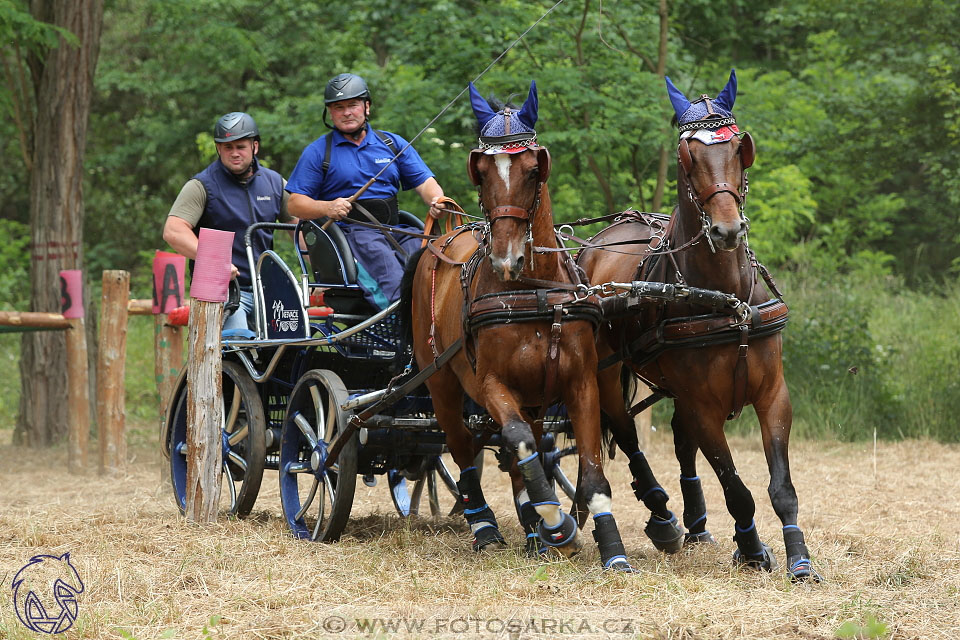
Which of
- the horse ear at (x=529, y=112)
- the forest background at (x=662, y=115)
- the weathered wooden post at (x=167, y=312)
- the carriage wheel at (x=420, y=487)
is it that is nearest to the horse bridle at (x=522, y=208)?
the horse ear at (x=529, y=112)

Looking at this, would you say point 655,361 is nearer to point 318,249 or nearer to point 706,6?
point 318,249

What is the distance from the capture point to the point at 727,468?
5074 mm

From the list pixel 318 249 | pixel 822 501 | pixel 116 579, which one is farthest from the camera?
pixel 822 501

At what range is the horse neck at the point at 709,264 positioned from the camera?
16.2ft

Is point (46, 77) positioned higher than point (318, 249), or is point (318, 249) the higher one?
point (46, 77)

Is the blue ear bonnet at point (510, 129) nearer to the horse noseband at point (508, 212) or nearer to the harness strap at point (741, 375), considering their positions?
the horse noseband at point (508, 212)

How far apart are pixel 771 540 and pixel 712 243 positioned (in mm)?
2490

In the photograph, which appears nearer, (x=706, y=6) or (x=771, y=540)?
(x=771, y=540)

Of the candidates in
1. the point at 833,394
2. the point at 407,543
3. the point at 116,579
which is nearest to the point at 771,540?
the point at 407,543

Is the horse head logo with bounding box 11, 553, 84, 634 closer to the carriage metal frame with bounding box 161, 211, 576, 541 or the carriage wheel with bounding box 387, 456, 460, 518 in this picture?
the carriage metal frame with bounding box 161, 211, 576, 541

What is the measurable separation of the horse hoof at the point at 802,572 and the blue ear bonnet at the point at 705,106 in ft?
6.46

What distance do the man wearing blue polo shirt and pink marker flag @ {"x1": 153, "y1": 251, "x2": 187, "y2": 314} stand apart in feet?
9.32

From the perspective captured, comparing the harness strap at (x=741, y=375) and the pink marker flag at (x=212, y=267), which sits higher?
the pink marker flag at (x=212, y=267)

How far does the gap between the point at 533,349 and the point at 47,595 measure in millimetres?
2275
